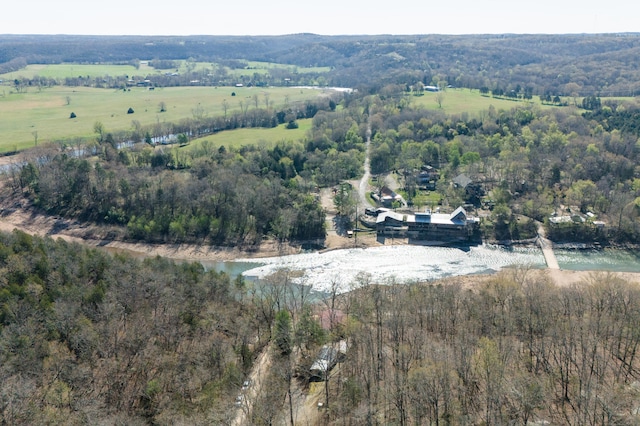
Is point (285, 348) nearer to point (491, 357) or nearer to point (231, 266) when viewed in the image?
point (491, 357)

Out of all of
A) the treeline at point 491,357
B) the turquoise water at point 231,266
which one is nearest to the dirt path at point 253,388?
the treeline at point 491,357

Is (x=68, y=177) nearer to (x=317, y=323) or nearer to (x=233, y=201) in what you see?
(x=233, y=201)

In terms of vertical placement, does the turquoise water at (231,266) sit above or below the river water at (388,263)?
below

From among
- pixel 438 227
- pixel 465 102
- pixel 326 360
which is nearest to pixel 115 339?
pixel 326 360

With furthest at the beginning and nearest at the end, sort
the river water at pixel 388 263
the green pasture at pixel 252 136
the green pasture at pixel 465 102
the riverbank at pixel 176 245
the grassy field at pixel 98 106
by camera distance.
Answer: the green pasture at pixel 465 102
the grassy field at pixel 98 106
the green pasture at pixel 252 136
the riverbank at pixel 176 245
the river water at pixel 388 263

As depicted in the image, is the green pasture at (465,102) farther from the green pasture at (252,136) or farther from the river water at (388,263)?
the river water at (388,263)

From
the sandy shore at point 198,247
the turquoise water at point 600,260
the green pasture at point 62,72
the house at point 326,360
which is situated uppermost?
the green pasture at point 62,72

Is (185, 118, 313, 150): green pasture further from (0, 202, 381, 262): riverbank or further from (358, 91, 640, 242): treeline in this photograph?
(0, 202, 381, 262): riverbank

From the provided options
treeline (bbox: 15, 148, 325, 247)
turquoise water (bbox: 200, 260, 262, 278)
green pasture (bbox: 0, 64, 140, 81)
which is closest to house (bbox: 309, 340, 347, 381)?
turquoise water (bbox: 200, 260, 262, 278)
